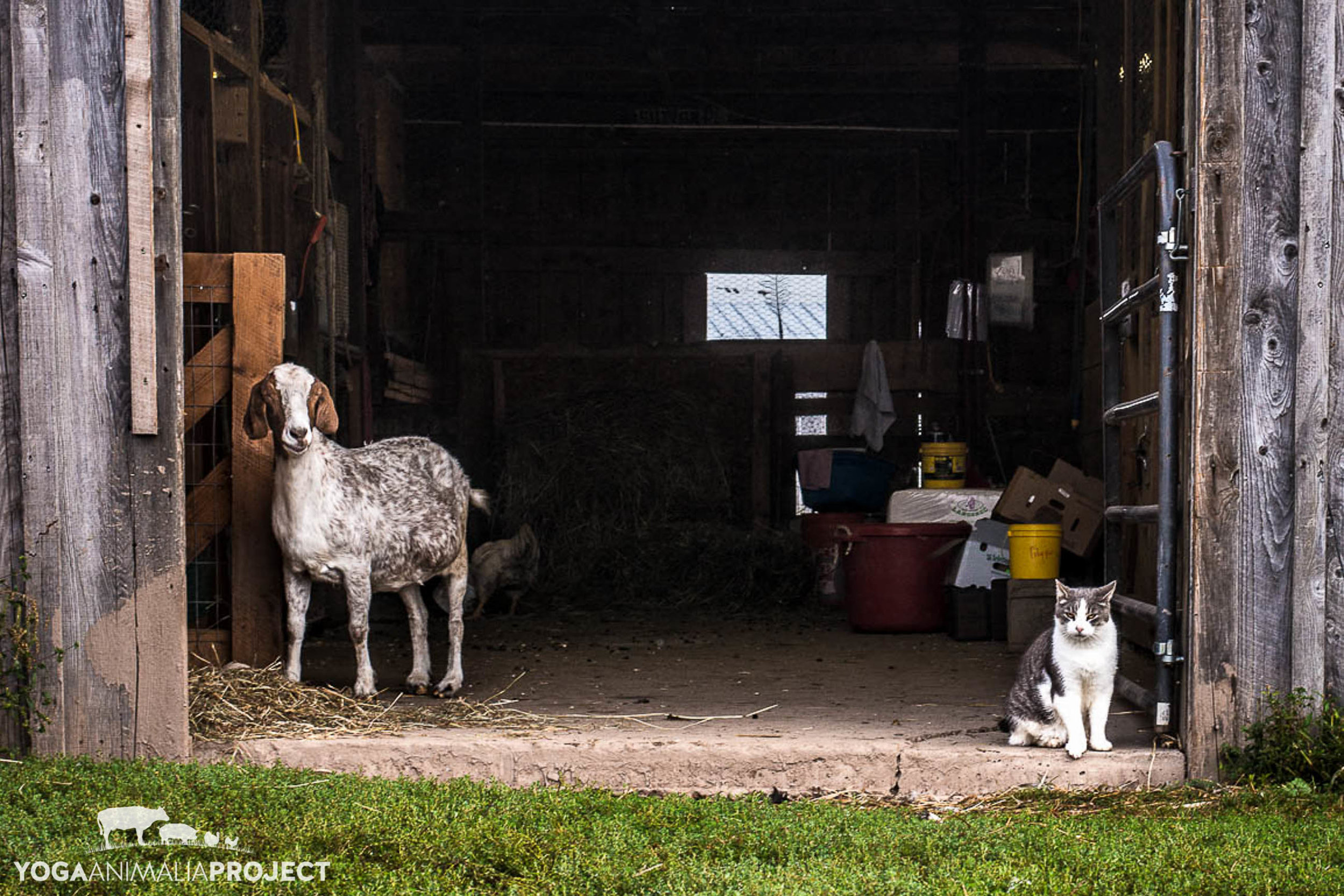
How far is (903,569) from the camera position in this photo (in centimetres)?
889

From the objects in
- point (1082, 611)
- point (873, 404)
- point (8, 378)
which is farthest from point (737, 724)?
point (873, 404)

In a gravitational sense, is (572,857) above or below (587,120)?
below

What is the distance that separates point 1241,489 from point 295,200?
719 centimetres

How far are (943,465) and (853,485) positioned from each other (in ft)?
5.11

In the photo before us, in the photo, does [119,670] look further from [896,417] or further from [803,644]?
[896,417]

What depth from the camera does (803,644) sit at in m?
8.55

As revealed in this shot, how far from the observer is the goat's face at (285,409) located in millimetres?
5773

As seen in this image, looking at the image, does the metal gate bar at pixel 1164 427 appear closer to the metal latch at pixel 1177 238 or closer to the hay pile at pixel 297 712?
the metal latch at pixel 1177 238

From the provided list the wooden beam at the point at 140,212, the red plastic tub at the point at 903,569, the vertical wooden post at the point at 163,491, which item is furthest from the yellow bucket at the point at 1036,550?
the wooden beam at the point at 140,212

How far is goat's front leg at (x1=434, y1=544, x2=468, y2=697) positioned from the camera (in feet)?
21.2

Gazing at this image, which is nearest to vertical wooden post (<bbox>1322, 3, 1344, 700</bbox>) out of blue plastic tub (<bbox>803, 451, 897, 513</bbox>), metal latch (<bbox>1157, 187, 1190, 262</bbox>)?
metal latch (<bbox>1157, 187, 1190, 262</bbox>)

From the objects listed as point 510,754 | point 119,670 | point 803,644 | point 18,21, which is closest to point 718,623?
point 803,644

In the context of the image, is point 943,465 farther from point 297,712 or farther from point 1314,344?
point 297,712

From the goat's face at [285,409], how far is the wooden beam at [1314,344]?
13.0ft
